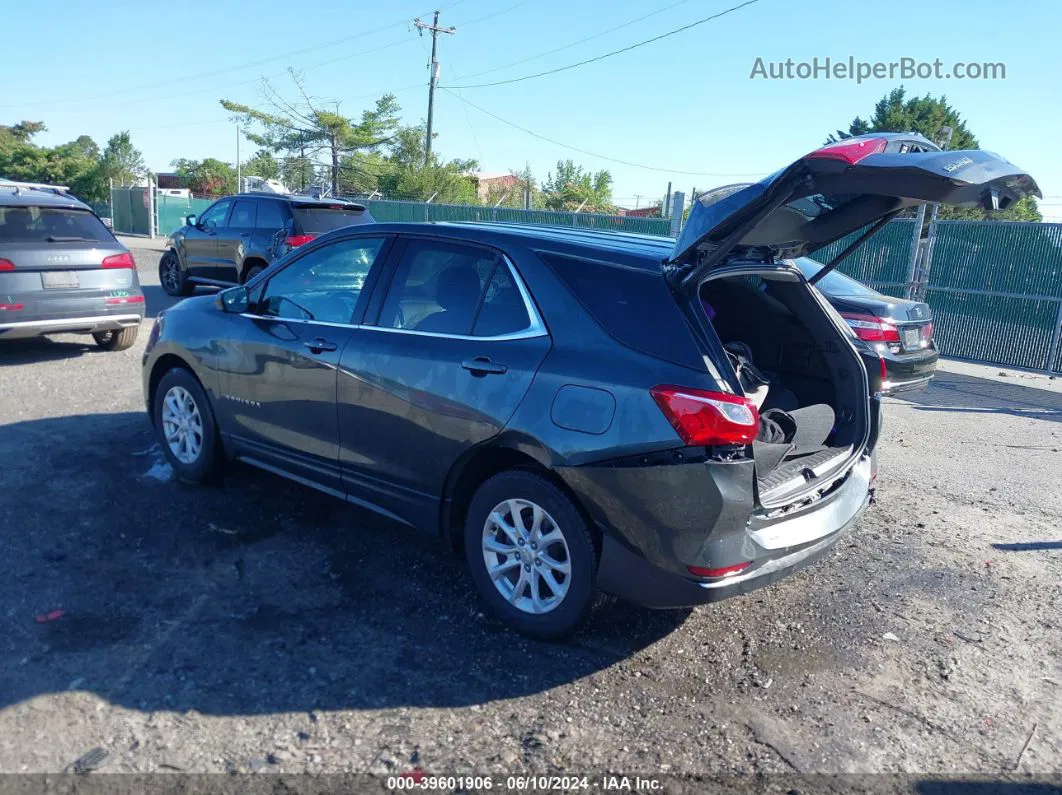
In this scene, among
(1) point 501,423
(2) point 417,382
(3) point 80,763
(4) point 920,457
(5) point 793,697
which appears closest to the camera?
(3) point 80,763

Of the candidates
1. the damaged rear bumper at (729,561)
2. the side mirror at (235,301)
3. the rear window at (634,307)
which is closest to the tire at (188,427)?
the side mirror at (235,301)

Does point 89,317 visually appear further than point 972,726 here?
Yes

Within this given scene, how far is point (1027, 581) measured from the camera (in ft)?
15.8

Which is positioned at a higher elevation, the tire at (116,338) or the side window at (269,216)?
the side window at (269,216)

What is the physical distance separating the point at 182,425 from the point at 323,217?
809cm

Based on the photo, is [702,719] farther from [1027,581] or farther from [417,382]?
[1027,581]

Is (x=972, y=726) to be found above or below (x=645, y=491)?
below

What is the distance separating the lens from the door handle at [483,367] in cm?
387

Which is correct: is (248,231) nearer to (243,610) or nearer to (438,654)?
(243,610)

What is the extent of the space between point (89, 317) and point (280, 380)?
17.0 feet

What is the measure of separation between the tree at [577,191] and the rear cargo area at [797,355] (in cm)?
2847

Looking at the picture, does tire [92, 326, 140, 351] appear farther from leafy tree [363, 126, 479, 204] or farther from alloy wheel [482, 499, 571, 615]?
leafy tree [363, 126, 479, 204]

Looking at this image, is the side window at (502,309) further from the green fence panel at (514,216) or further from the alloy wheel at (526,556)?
the green fence panel at (514,216)

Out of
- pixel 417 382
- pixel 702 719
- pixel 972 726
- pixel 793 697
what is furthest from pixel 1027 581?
pixel 417 382
